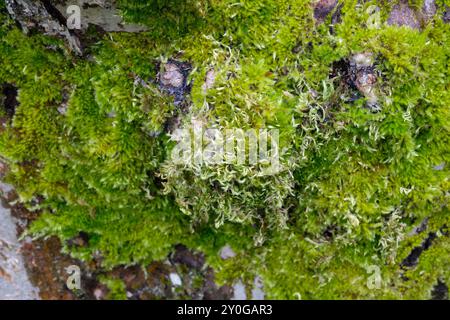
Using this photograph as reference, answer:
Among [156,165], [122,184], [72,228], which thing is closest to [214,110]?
[156,165]

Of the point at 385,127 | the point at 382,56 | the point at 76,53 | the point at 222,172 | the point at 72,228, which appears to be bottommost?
the point at 72,228

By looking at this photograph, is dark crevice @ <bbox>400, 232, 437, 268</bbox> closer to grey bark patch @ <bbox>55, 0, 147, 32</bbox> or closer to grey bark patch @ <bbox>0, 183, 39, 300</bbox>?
grey bark patch @ <bbox>55, 0, 147, 32</bbox>

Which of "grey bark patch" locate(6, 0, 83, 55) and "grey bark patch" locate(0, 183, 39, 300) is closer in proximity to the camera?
"grey bark patch" locate(6, 0, 83, 55)

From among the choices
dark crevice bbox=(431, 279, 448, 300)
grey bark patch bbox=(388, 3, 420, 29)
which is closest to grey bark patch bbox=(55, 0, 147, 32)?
grey bark patch bbox=(388, 3, 420, 29)

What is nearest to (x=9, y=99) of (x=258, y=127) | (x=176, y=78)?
(x=176, y=78)

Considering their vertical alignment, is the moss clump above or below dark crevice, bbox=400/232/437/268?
above

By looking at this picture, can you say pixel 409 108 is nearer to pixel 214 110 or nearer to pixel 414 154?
pixel 414 154

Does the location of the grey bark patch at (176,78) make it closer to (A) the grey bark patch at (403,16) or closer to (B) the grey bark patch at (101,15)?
(B) the grey bark patch at (101,15)

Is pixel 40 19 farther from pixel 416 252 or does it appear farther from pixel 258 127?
pixel 416 252
